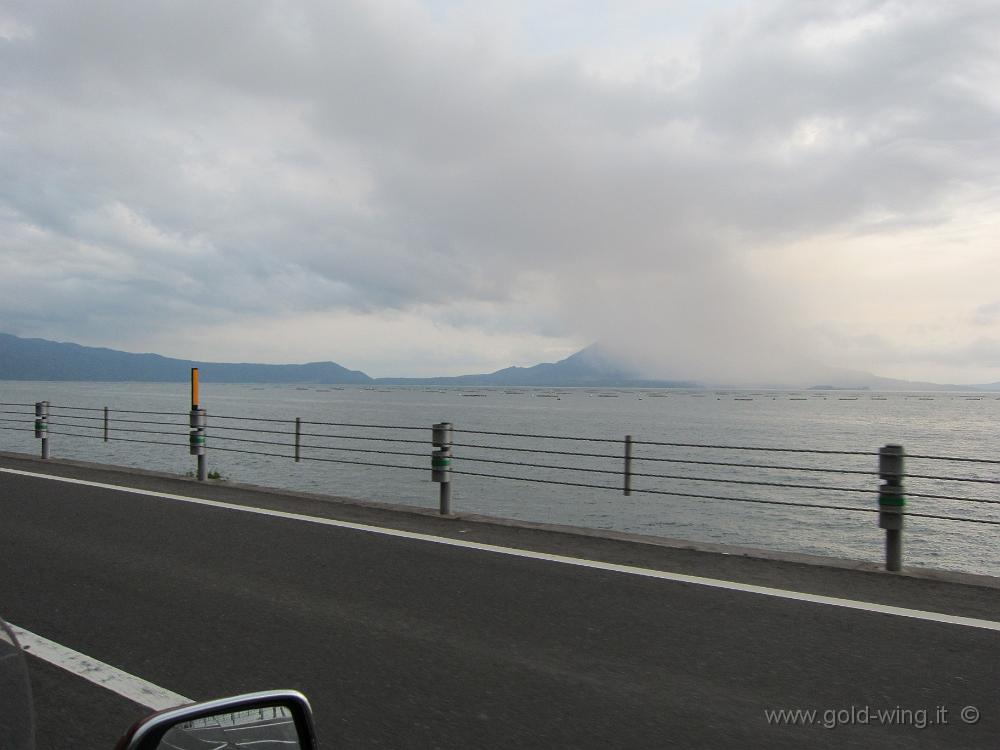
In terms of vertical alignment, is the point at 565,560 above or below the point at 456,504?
above

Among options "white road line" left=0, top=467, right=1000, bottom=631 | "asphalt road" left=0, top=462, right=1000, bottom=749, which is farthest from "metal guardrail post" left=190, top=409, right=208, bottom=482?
"asphalt road" left=0, top=462, right=1000, bottom=749

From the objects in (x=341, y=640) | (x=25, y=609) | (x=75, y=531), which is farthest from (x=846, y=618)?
(x=75, y=531)

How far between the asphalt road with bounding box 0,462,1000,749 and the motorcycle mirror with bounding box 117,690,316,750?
209 centimetres

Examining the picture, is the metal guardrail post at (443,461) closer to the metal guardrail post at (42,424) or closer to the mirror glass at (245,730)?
the mirror glass at (245,730)

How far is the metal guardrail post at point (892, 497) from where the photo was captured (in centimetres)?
703

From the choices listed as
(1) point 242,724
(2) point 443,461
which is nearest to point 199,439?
(2) point 443,461

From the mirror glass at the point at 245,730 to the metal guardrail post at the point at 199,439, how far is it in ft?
36.6

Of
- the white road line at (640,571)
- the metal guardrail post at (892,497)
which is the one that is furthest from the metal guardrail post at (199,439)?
the metal guardrail post at (892,497)

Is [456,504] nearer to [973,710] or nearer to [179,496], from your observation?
[179,496]

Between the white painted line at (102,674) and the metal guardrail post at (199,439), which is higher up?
the metal guardrail post at (199,439)

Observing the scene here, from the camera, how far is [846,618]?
541 centimetres

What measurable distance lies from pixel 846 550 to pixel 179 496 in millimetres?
17695

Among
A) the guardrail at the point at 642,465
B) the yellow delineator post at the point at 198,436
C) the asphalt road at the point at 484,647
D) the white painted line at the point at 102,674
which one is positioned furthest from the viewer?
the yellow delineator post at the point at 198,436

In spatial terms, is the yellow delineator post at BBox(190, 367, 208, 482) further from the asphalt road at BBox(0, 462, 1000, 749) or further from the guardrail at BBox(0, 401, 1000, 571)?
the asphalt road at BBox(0, 462, 1000, 749)
